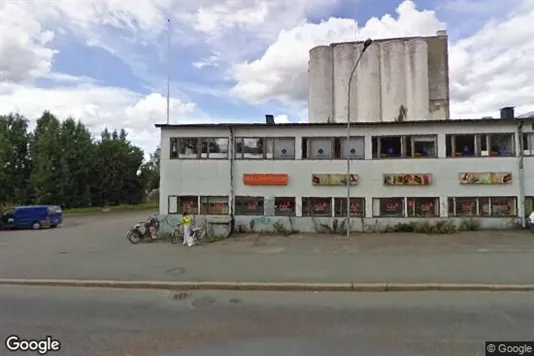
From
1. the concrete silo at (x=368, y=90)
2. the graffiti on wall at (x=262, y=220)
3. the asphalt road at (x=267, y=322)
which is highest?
the concrete silo at (x=368, y=90)

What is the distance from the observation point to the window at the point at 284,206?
65.0 ft

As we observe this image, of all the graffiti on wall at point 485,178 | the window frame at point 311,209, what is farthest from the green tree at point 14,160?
the graffiti on wall at point 485,178

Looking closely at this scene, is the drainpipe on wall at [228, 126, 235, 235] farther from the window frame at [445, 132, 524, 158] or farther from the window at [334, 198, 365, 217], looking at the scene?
the window frame at [445, 132, 524, 158]

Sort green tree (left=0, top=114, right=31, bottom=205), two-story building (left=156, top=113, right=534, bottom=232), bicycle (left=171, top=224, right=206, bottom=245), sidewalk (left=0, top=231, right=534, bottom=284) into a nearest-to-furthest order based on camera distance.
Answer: sidewalk (left=0, top=231, right=534, bottom=284) < bicycle (left=171, top=224, right=206, bottom=245) < two-story building (left=156, top=113, right=534, bottom=232) < green tree (left=0, top=114, right=31, bottom=205)

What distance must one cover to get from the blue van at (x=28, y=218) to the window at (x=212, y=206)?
16.4m

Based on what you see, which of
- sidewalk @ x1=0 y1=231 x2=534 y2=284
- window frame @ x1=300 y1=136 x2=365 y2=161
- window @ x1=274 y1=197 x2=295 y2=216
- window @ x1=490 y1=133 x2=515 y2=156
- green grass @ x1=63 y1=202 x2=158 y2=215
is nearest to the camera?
sidewalk @ x1=0 y1=231 x2=534 y2=284

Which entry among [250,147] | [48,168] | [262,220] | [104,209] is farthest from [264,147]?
[48,168]

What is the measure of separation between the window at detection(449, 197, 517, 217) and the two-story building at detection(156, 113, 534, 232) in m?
0.05

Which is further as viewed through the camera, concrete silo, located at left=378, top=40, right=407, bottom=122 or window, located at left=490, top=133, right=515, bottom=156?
concrete silo, located at left=378, top=40, right=407, bottom=122

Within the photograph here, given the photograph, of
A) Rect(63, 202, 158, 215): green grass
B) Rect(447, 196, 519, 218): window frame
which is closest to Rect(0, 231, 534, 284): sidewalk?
Rect(447, 196, 519, 218): window frame

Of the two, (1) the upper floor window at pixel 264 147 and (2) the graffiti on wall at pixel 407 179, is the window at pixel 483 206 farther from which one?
(1) the upper floor window at pixel 264 147

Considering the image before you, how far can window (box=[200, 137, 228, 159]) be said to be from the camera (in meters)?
20.1

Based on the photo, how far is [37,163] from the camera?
148 ft

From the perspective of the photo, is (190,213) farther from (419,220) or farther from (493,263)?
(493,263)
